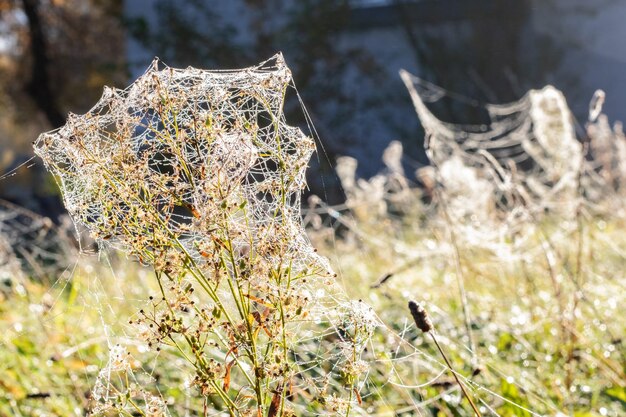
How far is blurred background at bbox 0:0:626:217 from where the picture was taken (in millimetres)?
14281

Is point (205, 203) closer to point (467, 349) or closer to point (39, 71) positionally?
point (467, 349)

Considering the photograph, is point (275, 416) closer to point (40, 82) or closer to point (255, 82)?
point (255, 82)

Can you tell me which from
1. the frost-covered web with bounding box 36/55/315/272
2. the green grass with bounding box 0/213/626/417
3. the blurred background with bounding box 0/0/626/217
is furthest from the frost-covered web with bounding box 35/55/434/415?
the blurred background with bounding box 0/0/626/217

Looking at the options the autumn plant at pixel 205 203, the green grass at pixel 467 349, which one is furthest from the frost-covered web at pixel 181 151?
the green grass at pixel 467 349

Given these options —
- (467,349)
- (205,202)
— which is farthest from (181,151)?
(467,349)

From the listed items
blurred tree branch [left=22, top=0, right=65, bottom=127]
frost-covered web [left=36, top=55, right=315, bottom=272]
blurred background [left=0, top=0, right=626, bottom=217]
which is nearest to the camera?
frost-covered web [left=36, top=55, right=315, bottom=272]

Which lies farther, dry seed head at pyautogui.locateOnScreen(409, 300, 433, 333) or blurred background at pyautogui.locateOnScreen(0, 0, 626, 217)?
blurred background at pyautogui.locateOnScreen(0, 0, 626, 217)

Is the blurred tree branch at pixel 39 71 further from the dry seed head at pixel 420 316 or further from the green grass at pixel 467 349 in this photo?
the dry seed head at pixel 420 316

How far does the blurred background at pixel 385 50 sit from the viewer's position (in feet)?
46.9

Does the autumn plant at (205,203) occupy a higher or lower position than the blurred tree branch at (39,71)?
lower

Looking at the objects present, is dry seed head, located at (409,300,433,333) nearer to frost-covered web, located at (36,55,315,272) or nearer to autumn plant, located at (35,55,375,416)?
autumn plant, located at (35,55,375,416)

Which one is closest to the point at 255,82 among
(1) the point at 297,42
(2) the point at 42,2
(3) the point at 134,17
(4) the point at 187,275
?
(4) the point at 187,275

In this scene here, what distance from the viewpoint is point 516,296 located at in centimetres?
351

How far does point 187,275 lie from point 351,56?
14424 mm
